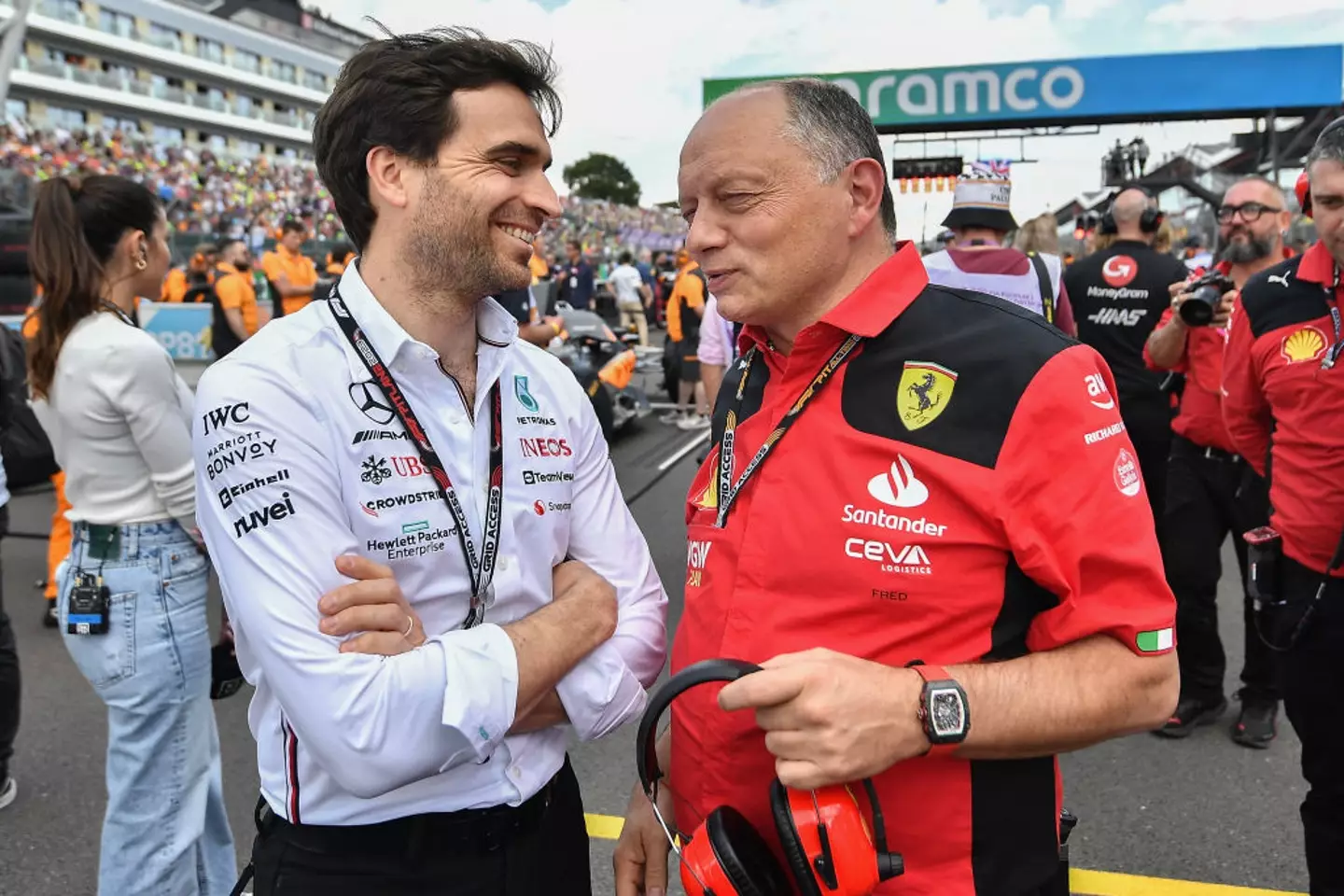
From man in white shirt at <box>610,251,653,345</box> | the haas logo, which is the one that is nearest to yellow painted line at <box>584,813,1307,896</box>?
the haas logo

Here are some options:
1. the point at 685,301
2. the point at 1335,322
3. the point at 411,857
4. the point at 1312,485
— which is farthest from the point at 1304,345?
the point at 685,301

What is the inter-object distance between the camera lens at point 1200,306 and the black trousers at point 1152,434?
111cm

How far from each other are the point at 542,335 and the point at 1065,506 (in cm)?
520

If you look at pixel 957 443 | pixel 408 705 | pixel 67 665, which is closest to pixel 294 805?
pixel 408 705

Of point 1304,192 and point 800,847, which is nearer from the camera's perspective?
point 800,847

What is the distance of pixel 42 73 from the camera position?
57031 millimetres

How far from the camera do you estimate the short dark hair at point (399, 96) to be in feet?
5.12

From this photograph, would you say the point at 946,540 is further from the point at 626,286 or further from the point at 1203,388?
the point at 626,286

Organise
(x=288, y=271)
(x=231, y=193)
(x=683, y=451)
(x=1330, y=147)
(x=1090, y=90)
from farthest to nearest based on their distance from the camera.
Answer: (x=231, y=193) < (x=1090, y=90) < (x=288, y=271) < (x=683, y=451) < (x=1330, y=147)

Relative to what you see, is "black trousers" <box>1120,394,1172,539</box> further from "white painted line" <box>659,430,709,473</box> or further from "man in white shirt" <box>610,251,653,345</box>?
"man in white shirt" <box>610,251,653,345</box>

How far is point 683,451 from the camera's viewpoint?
29.5 ft

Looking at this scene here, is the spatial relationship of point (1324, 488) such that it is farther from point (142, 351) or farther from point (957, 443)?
point (142, 351)

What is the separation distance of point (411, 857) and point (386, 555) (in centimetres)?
46

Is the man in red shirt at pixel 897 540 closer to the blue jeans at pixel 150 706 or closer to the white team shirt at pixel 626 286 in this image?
the blue jeans at pixel 150 706
